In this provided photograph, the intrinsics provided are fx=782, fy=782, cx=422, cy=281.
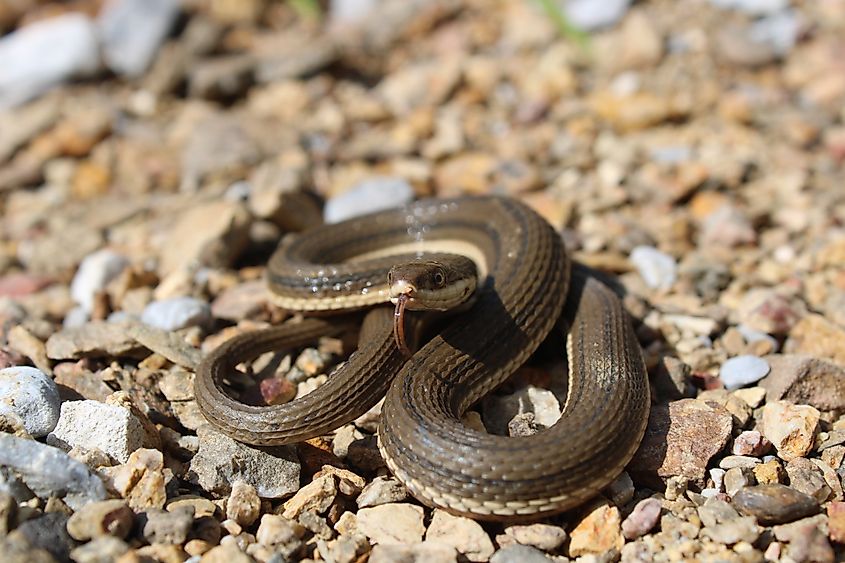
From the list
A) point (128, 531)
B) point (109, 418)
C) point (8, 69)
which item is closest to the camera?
point (128, 531)

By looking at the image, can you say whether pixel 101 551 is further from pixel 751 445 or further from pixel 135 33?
pixel 135 33

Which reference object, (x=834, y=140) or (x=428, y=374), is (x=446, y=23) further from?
(x=428, y=374)

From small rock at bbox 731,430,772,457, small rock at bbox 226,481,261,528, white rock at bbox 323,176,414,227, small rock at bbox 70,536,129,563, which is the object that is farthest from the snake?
small rock at bbox 70,536,129,563

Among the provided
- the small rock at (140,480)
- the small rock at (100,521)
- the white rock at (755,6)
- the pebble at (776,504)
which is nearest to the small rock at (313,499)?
the small rock at (140,480)

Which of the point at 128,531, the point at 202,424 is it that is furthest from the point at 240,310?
the point at 128,531

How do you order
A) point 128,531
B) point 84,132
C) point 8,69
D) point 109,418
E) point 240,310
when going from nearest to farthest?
point 128,531
point 109,418
point 240,310
point 84,132
point 8,69

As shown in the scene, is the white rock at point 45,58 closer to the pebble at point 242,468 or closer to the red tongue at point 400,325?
the pebble at point 242,468
